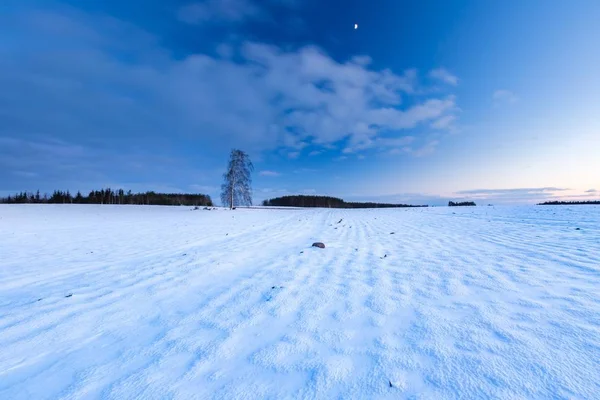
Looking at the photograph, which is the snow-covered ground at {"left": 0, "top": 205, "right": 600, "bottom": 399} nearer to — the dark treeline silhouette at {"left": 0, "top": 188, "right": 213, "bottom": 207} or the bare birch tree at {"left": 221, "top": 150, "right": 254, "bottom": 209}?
the bare birch tree at {"left": 221, "top": 150, "right": 254, "bottom": 209}

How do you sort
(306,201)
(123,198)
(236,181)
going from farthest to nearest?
(306,201)
(123,198)
(236,181)

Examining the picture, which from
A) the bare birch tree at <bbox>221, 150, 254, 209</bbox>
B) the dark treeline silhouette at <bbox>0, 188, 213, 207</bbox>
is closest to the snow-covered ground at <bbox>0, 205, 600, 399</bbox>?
the bare birch tree at <bbox>221, 150, 254, 209</bbox>

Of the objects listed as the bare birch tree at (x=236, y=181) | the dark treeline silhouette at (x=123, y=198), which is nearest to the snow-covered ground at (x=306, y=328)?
the bare birch tree at (x=236, y=181)

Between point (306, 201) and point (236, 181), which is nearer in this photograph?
point (236, 181)

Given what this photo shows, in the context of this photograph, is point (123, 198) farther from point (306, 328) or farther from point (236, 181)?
point (306, 328)

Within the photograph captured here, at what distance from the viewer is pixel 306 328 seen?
268cm

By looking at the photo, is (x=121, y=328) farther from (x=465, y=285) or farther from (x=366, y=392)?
(x=465, y=285)

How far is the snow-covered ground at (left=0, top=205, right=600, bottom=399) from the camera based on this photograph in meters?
1.85

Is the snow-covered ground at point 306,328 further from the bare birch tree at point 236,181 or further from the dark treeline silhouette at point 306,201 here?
the dark treeline silhouette at point 306,201

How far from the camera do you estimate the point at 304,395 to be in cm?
174

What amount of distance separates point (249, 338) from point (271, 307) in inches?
28.7

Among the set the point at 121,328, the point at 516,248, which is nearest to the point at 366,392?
the point at 121,328

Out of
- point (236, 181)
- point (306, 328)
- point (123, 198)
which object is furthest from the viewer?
point (123, 198)

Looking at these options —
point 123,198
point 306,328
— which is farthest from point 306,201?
point 306,328
